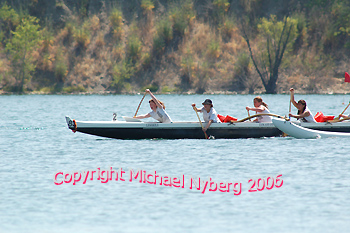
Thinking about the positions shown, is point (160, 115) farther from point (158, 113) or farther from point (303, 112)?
point (303, 112)

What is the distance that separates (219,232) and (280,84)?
55172 mm

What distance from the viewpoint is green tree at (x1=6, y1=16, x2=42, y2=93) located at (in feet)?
212

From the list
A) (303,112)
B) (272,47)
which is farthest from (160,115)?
(272,47)

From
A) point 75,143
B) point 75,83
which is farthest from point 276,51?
point 75,143

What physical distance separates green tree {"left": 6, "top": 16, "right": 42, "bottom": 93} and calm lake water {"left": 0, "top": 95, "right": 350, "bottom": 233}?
45.5 meters

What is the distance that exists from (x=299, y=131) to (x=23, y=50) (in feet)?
164

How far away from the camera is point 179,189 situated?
41.4 feet

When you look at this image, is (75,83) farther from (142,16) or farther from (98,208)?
(98,208)

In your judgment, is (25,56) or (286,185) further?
(25,56)

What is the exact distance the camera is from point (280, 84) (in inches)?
2502

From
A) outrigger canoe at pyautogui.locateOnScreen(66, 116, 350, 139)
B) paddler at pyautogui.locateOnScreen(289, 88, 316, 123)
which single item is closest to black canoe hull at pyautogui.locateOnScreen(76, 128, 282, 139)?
outrigger canoe at pyautogui.locateOnScreen(66, 116, 350, 139)

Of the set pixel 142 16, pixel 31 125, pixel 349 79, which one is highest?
pixel 142 16

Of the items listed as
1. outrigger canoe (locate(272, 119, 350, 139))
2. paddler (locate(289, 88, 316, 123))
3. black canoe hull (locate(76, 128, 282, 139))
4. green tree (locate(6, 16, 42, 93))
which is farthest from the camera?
green tree (locate(6, 16, 42, 93))

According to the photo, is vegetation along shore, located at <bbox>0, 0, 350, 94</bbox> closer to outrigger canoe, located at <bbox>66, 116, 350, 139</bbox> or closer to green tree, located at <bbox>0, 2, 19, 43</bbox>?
green tree, located at <bbox>0, 2, 19, 43</bbox>
